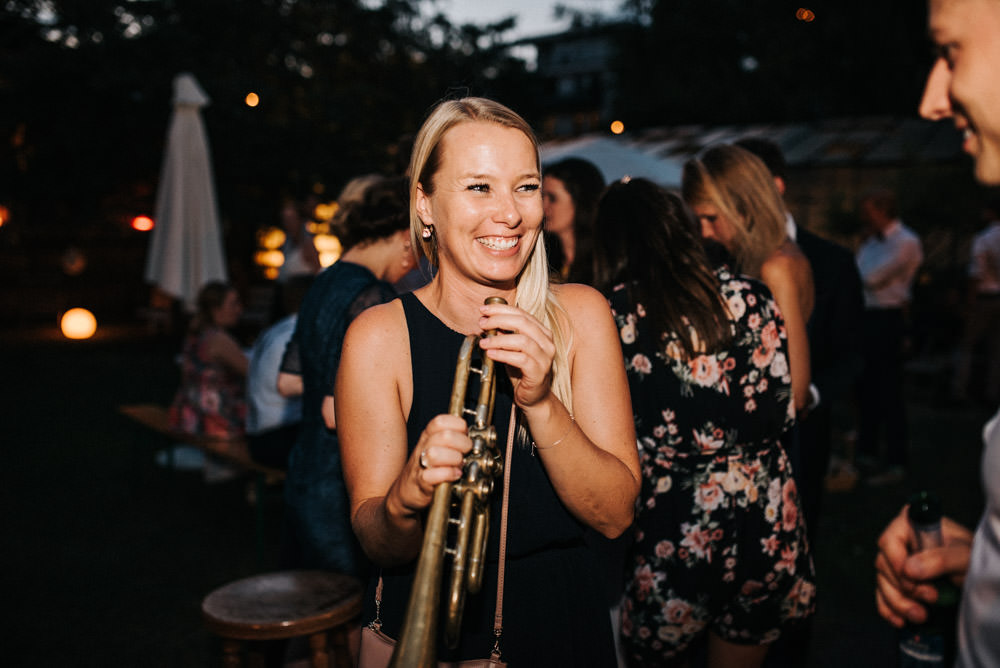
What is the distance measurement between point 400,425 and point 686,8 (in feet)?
102

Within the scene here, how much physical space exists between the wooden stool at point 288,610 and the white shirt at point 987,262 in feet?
29.4

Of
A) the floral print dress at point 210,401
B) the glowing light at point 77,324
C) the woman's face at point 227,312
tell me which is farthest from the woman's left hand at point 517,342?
the woman's face at point 227,312

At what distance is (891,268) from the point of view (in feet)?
25.8

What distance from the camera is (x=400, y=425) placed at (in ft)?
6.48

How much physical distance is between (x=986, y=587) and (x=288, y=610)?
2482mm

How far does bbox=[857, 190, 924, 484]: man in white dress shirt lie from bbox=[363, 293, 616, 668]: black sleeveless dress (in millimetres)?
6480

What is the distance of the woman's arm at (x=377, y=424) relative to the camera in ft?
6.04

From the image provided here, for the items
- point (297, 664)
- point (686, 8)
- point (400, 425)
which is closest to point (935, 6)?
point (400, 425)

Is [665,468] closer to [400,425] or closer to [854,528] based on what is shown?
[400,425]

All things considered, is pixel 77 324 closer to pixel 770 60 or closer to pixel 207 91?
pixel 207 91

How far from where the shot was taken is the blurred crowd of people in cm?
184

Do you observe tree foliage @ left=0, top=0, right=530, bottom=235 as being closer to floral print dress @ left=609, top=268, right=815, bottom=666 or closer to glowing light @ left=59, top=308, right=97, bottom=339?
glowing light @ left=59, top=308, right=97, bottom=339

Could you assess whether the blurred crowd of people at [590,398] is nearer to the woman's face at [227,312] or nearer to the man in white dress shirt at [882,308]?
the woman's face at [227,312]

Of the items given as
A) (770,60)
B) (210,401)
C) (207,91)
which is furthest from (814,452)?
(770,60)
